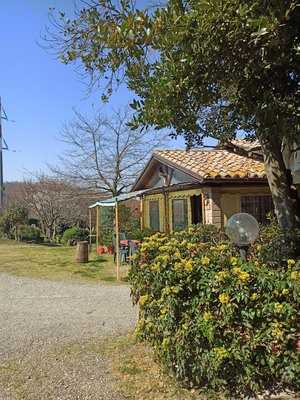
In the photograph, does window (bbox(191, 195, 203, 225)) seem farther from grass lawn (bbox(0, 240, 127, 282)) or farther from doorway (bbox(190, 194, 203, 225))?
grass lawn (bbox(0, 240, 127, 282))

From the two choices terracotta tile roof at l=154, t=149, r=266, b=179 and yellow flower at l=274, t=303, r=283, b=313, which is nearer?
yellow flower at l=274, t=303, r=283, b=313

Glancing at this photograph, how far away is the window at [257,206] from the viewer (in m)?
14.1

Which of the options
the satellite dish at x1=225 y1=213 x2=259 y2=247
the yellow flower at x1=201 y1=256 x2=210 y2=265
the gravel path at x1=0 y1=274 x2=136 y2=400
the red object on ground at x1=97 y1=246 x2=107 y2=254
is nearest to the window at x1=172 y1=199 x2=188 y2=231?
the red object on ground at x1=97 y1=246 x2=107 y2=254

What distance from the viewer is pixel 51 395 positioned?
13.7 ft

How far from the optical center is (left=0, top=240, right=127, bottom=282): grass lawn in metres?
12.7

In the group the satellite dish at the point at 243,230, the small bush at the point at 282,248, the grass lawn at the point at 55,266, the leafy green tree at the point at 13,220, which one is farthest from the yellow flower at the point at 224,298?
the leafy green tree at the point at 13,220

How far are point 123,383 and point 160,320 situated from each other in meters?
0.76

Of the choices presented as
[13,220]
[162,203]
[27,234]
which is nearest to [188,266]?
[162,203]

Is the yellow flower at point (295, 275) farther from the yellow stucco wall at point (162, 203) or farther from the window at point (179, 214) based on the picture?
the window at point (179, 214)

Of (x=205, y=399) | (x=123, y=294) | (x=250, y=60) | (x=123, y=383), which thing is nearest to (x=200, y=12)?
(x=250, y=60)

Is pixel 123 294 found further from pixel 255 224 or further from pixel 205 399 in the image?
pixel 205 399

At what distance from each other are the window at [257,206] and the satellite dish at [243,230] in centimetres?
874

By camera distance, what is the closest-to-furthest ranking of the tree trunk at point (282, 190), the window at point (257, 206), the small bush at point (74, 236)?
the tree trunk at point (282, 190), the window at point (257, 206), the small bush at point (74, 236)

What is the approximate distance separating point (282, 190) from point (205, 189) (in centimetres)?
743
